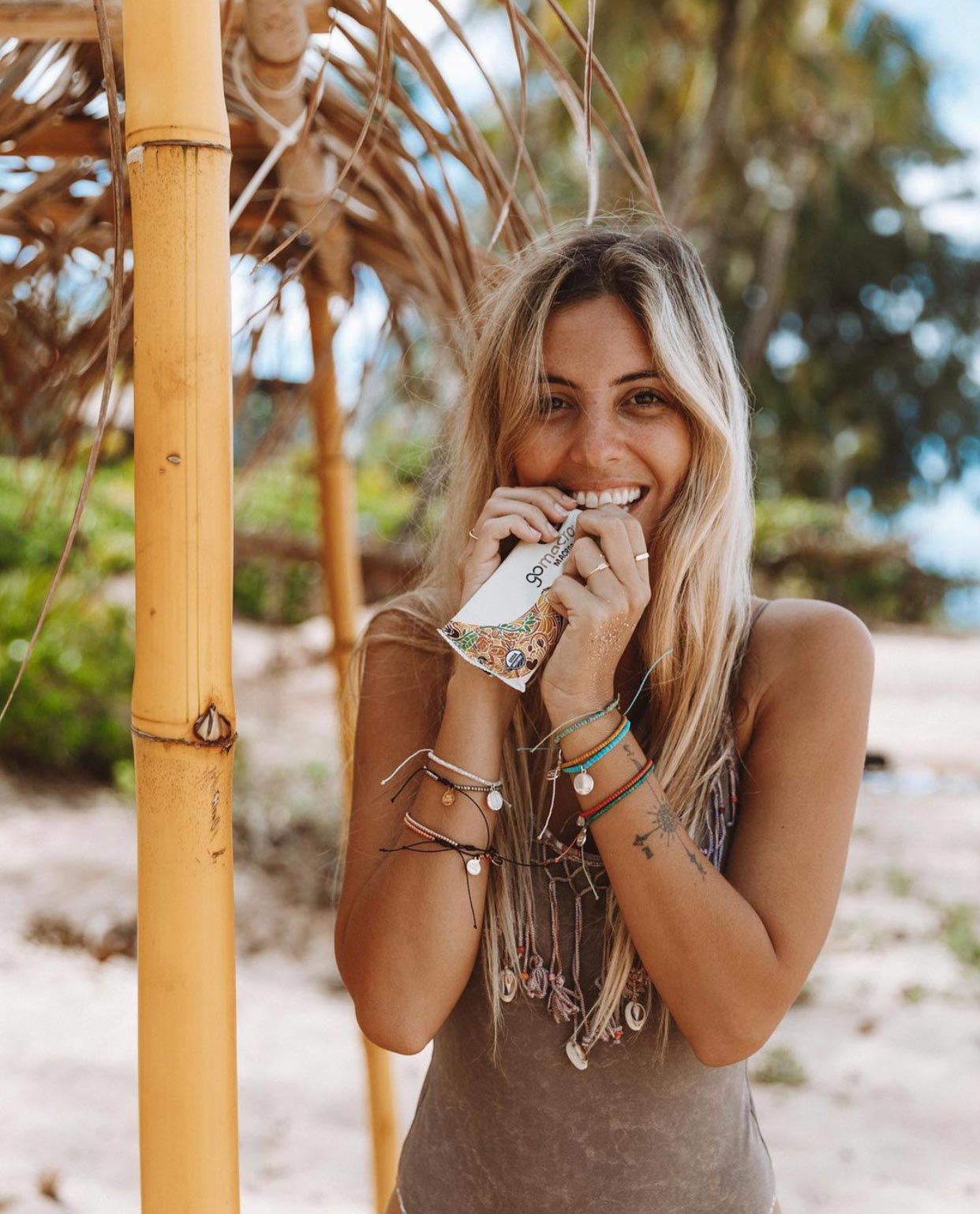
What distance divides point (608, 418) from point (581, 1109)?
0.88m

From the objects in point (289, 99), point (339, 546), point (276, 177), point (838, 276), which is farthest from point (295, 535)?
point (838, 276)

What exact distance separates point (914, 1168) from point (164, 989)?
3.21 m

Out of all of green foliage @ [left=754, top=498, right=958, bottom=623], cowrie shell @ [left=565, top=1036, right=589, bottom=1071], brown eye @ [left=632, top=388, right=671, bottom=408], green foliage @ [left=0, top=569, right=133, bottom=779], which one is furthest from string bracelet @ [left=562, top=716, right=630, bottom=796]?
green foliage @ [left=754, top=498, right=958, bottom=623]

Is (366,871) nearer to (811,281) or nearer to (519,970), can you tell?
(519,970)

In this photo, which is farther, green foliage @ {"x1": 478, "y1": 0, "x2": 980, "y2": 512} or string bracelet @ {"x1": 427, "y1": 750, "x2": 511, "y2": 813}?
green foliage @ {"x1": 478, "y1": 0, "x2": 980, "y2": 512}

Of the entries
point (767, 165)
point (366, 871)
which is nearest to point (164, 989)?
point (366, 871)

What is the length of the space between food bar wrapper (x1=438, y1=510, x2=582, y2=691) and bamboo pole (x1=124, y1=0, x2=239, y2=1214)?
32 cm

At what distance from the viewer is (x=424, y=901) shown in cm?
132

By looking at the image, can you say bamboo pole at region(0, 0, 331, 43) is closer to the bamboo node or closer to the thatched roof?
the thatched roof

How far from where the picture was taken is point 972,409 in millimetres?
23250

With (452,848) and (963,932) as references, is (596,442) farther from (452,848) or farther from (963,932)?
(963,932)

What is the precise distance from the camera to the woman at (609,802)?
4.20 ft

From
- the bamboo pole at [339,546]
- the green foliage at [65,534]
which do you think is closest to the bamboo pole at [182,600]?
the bamboo pole at [339,546]

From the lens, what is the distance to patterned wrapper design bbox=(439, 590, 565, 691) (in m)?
1.26
